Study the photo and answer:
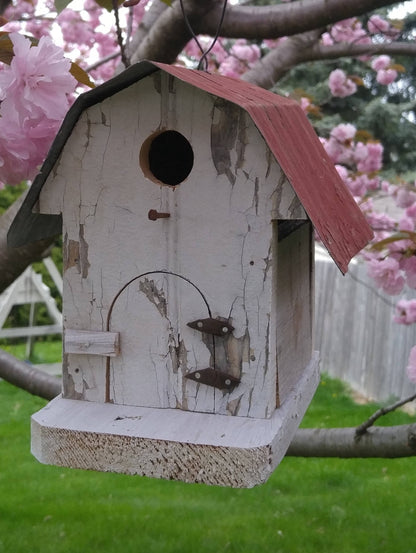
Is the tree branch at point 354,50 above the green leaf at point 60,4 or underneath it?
above

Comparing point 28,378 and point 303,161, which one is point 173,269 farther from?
point 28,378

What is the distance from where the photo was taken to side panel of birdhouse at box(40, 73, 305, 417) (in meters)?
1.38

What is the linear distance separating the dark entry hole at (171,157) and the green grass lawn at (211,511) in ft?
7.12

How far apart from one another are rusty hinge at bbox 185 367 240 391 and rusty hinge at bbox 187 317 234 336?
76mm

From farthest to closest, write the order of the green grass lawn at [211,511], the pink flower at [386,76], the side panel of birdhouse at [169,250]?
the pink flower at [386,76] < the green grass lawn at [211,511] < the side panel of birdhouse at [169,250]

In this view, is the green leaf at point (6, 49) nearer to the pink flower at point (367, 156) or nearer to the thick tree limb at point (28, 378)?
the thick tree limb at point (28, 378)

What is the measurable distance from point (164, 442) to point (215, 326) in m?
0.24

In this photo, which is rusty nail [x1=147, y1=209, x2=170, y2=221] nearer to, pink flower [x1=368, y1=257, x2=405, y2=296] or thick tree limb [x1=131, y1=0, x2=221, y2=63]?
thick tree limb [x1=131, y1=0, x2=221, y2=63]

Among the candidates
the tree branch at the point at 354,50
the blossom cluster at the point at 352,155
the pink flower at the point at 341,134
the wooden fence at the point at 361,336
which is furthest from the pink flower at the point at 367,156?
the wooden fence at the point at 361,336

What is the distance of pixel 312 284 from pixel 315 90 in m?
13.1

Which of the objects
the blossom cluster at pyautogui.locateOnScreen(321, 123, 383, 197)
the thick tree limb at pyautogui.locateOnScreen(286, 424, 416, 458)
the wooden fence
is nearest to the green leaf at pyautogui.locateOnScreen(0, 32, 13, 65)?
the thick tree limb at pyautogui.locateOnScreen(286, 424, 416, 458)

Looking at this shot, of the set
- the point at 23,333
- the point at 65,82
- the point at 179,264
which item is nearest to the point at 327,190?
the point at 179,264

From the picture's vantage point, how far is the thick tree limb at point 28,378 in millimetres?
2213

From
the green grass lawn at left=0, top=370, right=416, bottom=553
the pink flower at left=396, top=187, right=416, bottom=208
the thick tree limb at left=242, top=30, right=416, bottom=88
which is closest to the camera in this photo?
the thick tree limb at left=242, top=30, right=416, bottom=88
